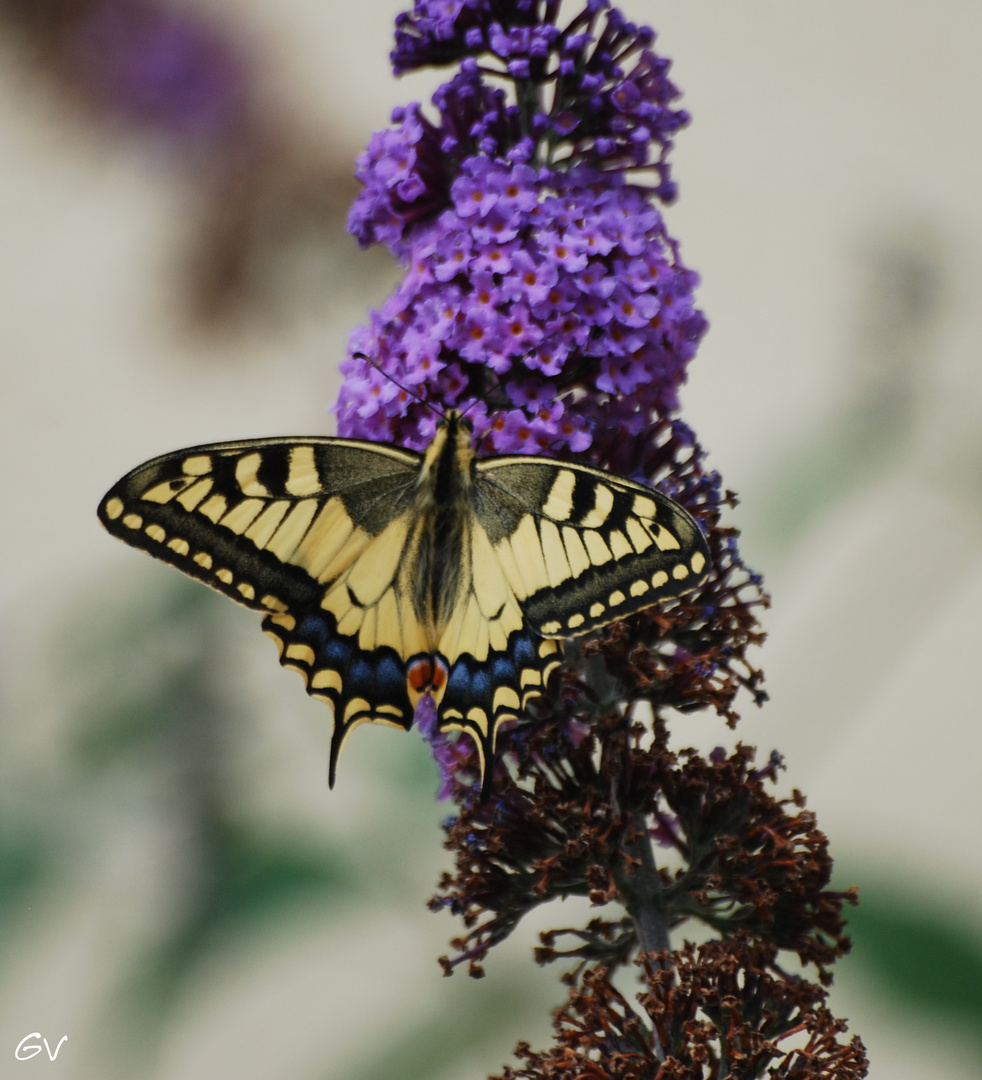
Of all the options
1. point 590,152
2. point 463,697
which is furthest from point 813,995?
point 590,152

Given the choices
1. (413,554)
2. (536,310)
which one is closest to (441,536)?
(413,554)

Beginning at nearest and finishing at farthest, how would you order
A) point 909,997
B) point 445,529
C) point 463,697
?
point 463,697 < point 445,529 < point 909,997

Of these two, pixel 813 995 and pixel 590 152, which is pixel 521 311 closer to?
pixel 590 152

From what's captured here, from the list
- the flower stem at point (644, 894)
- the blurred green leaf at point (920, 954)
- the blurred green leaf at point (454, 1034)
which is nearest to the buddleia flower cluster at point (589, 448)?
the flower stem at point (644, 894)

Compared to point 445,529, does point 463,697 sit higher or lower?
lower

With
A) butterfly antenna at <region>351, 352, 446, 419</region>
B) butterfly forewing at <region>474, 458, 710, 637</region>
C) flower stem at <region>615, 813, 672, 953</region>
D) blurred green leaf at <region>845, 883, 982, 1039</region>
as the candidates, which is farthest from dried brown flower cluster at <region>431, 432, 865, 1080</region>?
blurred green leaf at <region>845, 883, 982, 1039</region>

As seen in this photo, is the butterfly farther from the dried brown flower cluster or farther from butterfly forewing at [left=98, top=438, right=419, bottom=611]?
the dried brown flower cluster
